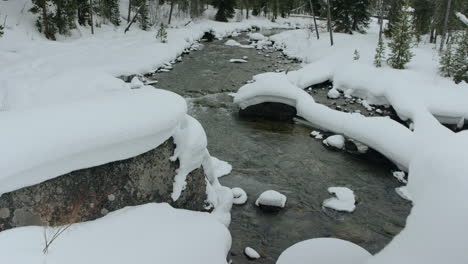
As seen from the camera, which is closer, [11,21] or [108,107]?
[108,107]

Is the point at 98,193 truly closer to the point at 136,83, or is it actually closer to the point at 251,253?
the point at 251,253

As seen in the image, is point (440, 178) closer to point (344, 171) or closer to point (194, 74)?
point (344, 171)

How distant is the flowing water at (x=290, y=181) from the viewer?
5.32 meters

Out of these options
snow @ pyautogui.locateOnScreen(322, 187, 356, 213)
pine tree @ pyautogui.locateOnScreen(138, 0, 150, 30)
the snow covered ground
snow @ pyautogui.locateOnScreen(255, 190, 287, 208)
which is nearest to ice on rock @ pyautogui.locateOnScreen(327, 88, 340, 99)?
the snow covered ground

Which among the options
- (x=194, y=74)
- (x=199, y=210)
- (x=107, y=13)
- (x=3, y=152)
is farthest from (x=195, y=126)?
(x=107, y=13)

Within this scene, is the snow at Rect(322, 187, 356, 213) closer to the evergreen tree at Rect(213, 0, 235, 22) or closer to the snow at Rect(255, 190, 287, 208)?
the snow at Rect(255, 190, 287, 208)

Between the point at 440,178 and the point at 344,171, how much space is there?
13.2 ft

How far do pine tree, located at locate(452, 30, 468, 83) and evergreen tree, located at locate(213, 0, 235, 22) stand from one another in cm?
2332

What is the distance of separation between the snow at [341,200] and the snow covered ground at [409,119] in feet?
3.80

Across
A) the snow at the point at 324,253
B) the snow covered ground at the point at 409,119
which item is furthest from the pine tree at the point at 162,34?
the snow at the point at 324,253

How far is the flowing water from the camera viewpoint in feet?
17.5

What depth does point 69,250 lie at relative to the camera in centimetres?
311

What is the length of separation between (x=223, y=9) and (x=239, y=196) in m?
29.3

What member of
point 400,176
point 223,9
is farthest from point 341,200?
point 223,9
